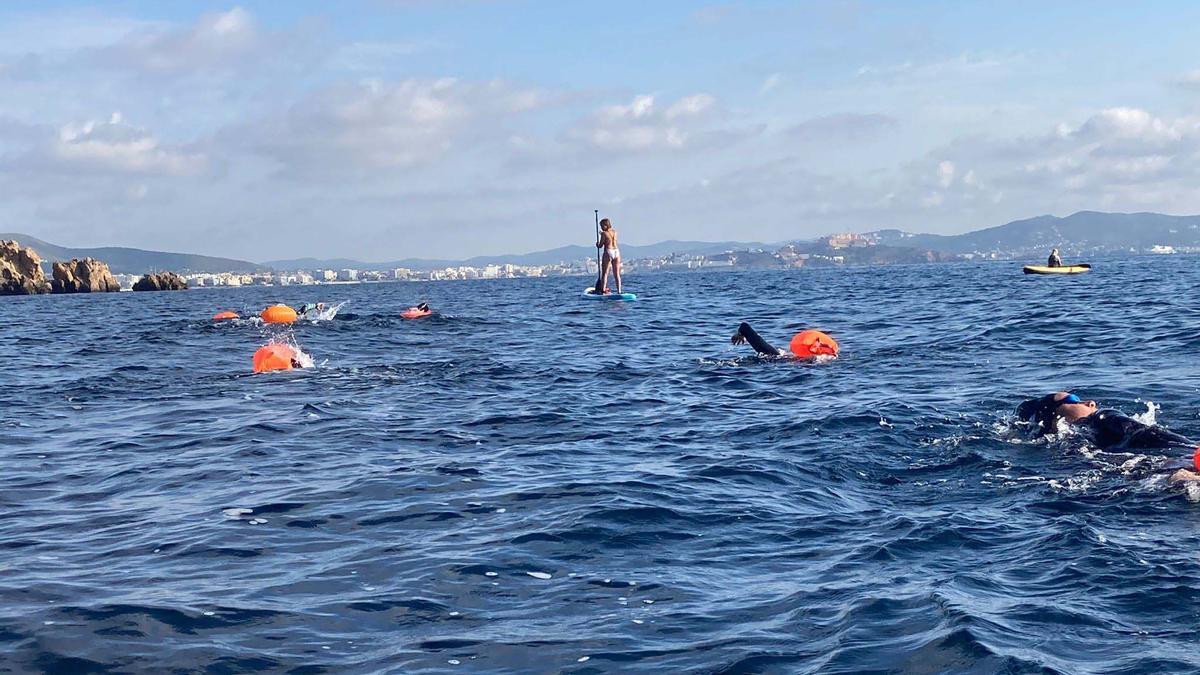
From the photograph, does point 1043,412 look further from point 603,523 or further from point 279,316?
point 279,316

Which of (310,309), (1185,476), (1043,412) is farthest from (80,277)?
(1185,476)

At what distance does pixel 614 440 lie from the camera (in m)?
12.6

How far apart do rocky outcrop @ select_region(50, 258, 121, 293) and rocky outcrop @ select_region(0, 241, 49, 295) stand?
1.47 metres

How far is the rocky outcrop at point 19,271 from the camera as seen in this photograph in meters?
103

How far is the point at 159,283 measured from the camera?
11400cm

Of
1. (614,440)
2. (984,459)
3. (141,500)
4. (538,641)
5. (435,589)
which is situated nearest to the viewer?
(538,641)

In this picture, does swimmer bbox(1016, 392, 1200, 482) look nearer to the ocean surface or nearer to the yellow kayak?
the ocean surface

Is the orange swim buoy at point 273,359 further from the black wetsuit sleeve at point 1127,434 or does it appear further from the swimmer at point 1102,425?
the black wetsuit sleeve at point 1127,434

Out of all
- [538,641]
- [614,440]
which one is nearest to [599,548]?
[538,641]

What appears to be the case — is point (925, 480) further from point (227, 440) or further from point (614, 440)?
point (227, 440)

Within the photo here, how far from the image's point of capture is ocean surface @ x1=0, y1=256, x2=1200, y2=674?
601 cm

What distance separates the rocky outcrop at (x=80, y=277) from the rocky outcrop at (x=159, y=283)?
3.56 meters

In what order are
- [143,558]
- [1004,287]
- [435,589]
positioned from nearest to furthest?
[435,589]
[143,558]
[1004,287]

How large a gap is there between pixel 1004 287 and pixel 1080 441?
36.3 m
